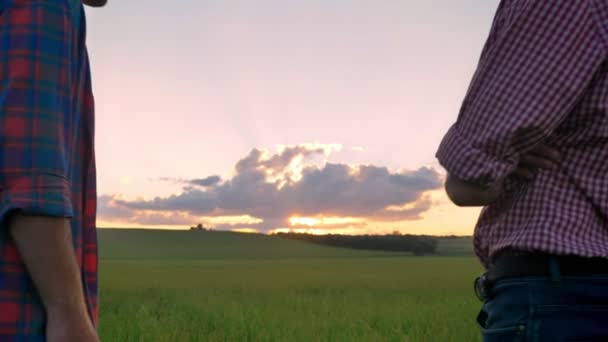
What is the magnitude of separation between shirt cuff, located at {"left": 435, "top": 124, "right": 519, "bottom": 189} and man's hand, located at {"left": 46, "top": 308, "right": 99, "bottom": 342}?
2.99 feet

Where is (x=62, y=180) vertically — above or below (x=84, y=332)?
above

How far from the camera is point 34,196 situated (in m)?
1.39

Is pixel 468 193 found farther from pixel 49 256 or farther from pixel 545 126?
pixel 49 256

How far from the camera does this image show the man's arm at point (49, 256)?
1402 mm

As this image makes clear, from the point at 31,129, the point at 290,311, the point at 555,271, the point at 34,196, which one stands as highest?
the point at 31,129

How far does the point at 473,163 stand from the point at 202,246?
141 feet

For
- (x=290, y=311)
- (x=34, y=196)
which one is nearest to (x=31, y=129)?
(x=34, y=196)

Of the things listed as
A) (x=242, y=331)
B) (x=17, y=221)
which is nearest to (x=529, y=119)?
(x=17, y=221)

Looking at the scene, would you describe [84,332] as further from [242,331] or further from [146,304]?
[146,304]

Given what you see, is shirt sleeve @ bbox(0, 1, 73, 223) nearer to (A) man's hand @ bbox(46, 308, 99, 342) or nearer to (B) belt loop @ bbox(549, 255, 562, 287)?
(A) man's hand @ bbox(46, 308, 99, 342)

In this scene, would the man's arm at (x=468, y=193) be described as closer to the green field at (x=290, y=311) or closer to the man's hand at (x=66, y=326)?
the man's hand at (x=66, y=326)

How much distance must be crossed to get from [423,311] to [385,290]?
3651mm

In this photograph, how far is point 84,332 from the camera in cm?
145

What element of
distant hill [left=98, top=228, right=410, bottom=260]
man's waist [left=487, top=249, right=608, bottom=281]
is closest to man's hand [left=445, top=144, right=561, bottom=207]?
man's waist [left=487, top=249, right=608, bottom=281]
